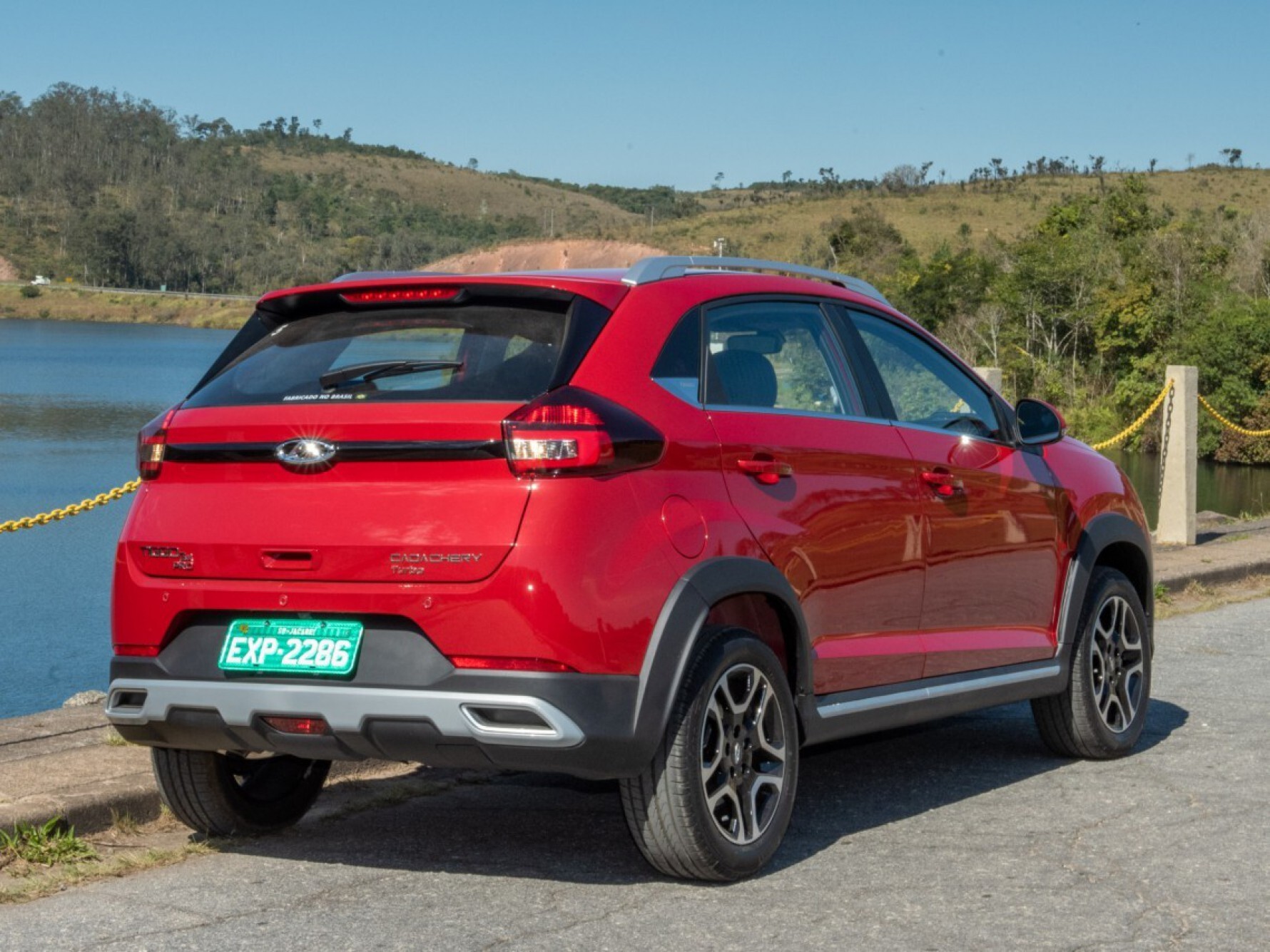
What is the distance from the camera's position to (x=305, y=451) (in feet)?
15.1

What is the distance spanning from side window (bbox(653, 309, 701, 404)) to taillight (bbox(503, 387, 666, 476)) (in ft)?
1.03

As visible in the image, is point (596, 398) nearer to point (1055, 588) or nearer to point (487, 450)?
point (487, 450)

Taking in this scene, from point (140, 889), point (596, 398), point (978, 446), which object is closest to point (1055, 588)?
point (978, 446)

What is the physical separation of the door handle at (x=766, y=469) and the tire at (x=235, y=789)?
72.4 inches

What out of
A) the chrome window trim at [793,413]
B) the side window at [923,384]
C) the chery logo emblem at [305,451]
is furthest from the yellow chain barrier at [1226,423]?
the chery logo emblem at [305,451]

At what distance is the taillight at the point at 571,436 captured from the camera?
4.37 meters

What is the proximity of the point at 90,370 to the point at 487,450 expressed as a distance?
6850 centimetres

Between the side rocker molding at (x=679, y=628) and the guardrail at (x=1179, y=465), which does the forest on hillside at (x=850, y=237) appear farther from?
the side rocker molding at (x=679, y=628)

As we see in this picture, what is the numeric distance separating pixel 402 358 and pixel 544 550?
0.85m

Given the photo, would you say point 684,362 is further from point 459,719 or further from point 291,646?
point 291,646

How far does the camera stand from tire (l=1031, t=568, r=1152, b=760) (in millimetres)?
6590

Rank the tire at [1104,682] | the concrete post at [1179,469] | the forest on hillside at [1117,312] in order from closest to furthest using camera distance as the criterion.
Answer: the tire at [1104,682], the concrete post at [1179,469], the forest on hillside at [1117,312]

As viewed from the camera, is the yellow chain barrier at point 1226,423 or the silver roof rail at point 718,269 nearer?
the silver roof rail at point 718,269

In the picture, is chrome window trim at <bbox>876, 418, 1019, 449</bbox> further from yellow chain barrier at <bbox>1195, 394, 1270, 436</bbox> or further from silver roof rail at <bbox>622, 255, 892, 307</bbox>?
yellow chain barrier at <bbox>1195, 394, 1270, 436</bbox>
